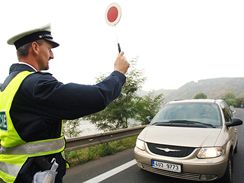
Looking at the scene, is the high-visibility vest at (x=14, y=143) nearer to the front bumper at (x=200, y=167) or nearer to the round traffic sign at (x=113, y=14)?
the round traffic sign at (x=113, y=14)

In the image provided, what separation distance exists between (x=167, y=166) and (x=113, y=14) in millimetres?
3041

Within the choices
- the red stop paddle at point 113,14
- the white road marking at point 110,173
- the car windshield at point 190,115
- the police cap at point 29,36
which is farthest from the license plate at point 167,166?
the police cap at point 29,36

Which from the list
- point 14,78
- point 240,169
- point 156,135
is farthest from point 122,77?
point 240,169

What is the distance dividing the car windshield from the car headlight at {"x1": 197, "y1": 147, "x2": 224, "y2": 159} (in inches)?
33.7

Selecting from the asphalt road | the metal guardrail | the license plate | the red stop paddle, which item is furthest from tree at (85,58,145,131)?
the red stop paddle

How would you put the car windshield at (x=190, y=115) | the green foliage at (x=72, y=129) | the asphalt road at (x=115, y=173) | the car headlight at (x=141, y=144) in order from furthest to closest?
1. the green foliage at (x=72, y=129)
2. the car windshield at (x=190, y=115)
3. the car headlight at (x=141, y=144)
4. the asphalt road at (x=115, y=173)

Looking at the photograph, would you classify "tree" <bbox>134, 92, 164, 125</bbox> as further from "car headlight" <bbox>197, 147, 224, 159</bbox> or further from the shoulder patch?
the shoulder patch

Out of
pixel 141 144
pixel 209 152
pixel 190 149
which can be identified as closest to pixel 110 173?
pixel 141 144

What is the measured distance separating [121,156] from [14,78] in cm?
572

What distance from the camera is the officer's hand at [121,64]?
1781 mm

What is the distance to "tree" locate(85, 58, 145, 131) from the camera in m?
12.7

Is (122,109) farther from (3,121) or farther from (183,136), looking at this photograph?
(3,121)

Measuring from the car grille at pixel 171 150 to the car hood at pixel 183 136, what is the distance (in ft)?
0.23

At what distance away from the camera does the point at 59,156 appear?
5.75 feet
